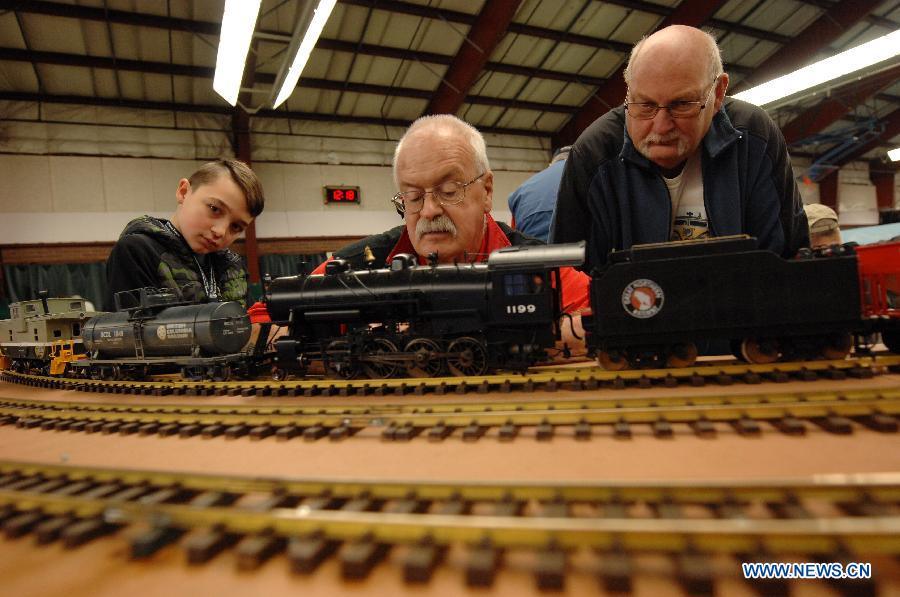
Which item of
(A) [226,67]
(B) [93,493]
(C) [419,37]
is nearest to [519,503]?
(B) [93,493]

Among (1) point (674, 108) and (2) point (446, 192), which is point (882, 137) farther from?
(2) point (446, 192)

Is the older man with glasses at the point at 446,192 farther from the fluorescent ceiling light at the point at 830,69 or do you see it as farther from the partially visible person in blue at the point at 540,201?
the fluorescent ceiling light at the point at 830,69

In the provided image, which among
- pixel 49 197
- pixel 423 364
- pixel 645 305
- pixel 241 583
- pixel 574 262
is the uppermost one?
pixel 49 197

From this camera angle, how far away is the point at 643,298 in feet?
11.9

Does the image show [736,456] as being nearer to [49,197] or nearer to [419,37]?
[419,37]

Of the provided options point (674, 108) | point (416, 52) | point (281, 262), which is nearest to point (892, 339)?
point (674, 108)

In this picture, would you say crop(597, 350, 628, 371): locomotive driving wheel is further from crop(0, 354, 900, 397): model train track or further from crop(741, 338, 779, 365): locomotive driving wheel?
crop(741, 338, 779, 365): locomotive driving wheel

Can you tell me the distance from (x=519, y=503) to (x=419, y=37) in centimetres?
1714

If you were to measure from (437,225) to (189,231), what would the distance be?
309 cm

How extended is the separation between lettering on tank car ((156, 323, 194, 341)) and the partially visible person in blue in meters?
4.68

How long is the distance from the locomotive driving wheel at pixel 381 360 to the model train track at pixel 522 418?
2.63 feet

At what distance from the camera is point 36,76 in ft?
47.2

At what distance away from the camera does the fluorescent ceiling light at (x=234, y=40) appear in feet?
25.2

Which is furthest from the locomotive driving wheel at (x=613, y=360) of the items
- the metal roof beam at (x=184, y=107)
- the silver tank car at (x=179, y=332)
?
the metal roof beam at (x=184, y=107)
